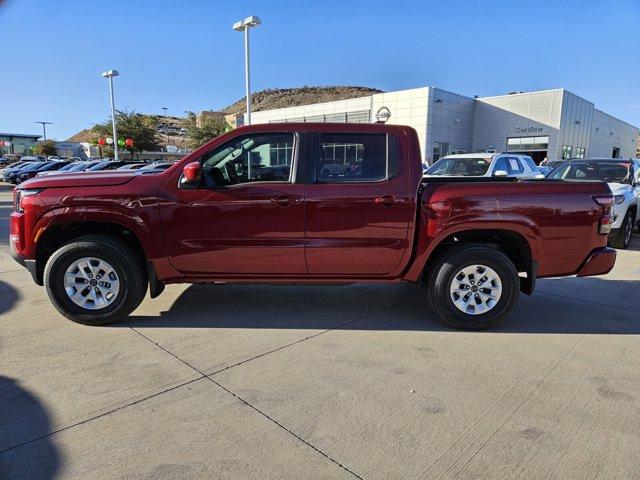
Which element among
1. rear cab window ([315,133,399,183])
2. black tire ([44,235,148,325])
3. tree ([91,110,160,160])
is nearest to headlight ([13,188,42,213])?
black tire ([44,235,148,325])

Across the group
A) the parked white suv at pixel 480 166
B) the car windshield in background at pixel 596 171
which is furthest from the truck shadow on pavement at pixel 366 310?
the parked white suv at pixel 480 166

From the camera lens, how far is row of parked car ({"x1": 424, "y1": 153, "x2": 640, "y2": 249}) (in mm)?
8413

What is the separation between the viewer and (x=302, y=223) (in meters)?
4.23

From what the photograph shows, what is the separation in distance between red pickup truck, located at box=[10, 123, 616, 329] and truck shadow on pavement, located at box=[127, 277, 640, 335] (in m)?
0.45

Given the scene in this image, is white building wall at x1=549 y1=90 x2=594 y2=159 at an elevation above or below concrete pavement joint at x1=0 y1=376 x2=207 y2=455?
above

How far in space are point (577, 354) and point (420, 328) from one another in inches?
53.6

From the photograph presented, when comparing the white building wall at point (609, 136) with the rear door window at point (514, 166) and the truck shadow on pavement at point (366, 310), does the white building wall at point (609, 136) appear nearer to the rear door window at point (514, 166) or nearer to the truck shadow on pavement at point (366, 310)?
the rear door window at point (514, 166)

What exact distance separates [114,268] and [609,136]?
217 ft

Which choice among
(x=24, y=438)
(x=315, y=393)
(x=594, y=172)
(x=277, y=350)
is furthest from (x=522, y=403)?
(x=594, y=172)

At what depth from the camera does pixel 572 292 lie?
5793 millimetres

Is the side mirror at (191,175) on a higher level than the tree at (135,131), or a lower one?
lower

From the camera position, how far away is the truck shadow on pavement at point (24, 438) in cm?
237

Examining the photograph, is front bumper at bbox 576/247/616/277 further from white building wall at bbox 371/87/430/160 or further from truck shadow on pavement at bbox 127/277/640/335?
white building wall at bbox 371/87/430/160

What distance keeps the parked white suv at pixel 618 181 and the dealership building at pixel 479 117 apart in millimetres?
26663
